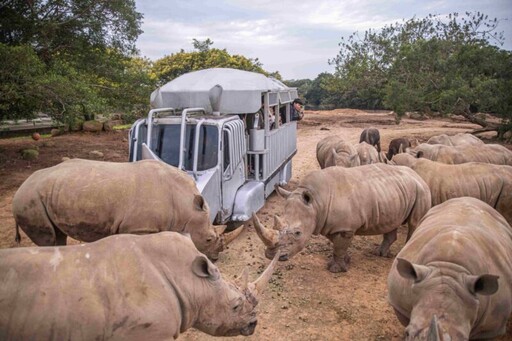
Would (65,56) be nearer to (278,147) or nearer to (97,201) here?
(278,147)

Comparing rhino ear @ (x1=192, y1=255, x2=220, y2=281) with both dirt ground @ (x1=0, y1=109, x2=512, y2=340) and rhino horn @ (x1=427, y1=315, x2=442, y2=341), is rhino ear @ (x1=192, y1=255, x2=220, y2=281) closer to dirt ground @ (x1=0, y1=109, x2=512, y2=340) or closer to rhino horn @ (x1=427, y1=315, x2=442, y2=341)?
rhino horn @ (x1=427, y1=315, x2=442, y2=341)

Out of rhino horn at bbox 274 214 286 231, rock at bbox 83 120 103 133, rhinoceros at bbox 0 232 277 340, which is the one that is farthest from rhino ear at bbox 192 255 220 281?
rock at bbox 83 120 103 133

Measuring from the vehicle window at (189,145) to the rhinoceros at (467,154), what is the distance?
17.2 ft

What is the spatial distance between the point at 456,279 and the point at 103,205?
423 centimetres

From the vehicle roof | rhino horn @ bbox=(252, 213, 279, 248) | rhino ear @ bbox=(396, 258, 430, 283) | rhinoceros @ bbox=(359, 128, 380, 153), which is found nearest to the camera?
rhino ear @ bbox=(396, 258, 430, 283)

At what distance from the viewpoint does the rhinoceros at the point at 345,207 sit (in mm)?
6344

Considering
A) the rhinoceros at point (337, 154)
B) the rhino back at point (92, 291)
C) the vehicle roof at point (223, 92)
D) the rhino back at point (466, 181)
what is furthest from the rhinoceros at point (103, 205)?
the rhinoceros at point (337, 154)

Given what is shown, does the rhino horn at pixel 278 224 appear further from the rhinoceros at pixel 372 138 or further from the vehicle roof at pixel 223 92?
the rhinoceros at pixel 372 138

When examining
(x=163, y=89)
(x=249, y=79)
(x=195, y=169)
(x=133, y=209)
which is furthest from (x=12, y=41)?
(x=133, y=209)

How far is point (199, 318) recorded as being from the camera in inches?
140

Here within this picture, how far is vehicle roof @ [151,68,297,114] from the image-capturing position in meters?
9.35

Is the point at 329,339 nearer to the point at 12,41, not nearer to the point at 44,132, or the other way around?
the point at 12,41

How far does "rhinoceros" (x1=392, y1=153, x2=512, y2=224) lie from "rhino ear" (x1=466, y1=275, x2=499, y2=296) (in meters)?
4.52

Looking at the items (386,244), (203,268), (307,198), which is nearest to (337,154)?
(386,244)
